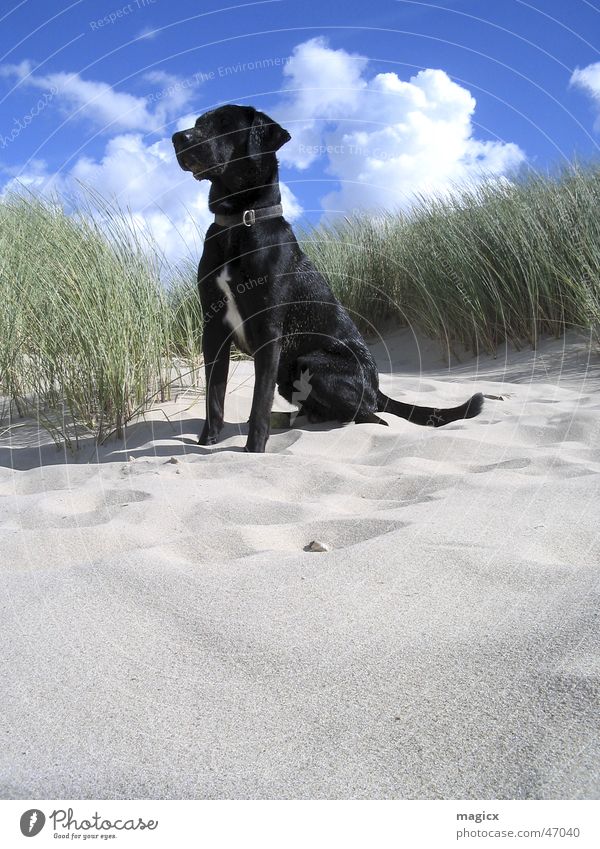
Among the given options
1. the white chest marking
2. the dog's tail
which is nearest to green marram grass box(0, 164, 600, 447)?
the white chest marking

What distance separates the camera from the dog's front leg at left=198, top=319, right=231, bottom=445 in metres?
3.82

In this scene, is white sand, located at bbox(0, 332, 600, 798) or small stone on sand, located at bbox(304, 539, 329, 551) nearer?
white sand, located at bbox(0, 332, 600, 798)

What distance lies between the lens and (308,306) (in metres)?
3.99

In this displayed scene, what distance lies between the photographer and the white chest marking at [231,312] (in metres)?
3.66

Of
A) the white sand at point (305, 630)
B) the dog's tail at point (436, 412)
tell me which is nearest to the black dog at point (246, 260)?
the white sand at point (305, 630)

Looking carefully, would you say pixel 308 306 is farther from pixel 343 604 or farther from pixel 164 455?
pixel 343 604

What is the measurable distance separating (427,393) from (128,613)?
3.79m

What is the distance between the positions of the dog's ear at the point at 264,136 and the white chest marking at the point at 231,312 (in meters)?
0.58

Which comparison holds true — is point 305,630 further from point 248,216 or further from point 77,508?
point 248,216

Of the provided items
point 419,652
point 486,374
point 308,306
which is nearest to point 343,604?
point 419,652

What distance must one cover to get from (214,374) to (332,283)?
474cm

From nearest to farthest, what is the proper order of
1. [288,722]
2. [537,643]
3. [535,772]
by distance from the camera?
[535,772], [288,722], [537,643]

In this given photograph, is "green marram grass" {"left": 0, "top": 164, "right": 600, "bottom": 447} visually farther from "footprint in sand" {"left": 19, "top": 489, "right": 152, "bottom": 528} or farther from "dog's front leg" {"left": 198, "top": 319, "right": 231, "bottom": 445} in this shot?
"footprint in sand" {"left": 19, "top": 489, "right": 152, "bottom": 528}

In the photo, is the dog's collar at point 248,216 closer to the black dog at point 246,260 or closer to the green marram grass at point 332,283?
the black dog at point 246,260
